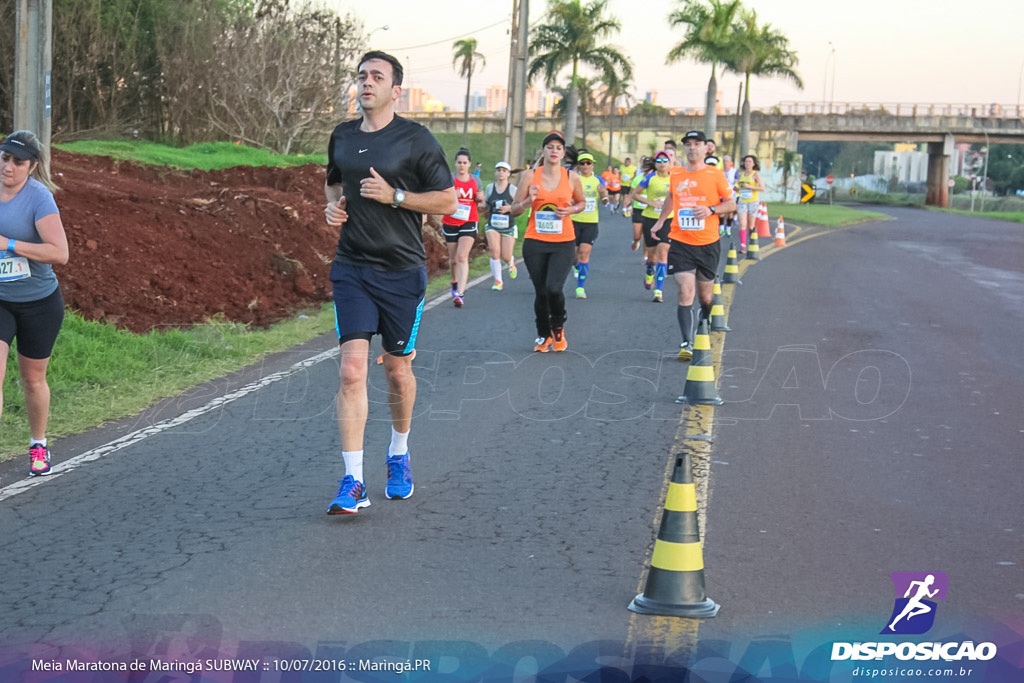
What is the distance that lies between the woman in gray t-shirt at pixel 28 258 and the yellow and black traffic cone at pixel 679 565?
3821 millimetres

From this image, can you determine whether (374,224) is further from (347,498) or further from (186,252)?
(186,252)

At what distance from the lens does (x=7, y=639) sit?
4.66 metres

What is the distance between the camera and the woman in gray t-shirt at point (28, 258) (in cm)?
705

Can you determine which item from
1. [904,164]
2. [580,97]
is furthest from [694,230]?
[904,164]

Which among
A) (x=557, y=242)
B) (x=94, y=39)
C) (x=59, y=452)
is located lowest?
(x=59, y=452)

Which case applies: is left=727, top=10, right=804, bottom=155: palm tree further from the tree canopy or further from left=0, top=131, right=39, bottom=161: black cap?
left=0, top=131, right=39, bottom=161: black cap

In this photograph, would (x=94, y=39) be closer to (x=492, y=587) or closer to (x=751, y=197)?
(x=751, y=197)

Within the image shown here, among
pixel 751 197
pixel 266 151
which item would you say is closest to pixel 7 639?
pixel 751 197

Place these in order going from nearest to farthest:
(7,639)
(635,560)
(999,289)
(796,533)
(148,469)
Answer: (7,639) < (635,560) < (796,533) < (148,469) < (999,289)

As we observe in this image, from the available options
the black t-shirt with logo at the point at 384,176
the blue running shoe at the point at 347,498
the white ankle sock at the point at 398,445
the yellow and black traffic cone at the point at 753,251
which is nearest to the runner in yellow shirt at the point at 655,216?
the yellow and black traffic cone at the point at 753,251

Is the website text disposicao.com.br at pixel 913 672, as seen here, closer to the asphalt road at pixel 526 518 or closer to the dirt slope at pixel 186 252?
the asphalt road at pixel 526 518

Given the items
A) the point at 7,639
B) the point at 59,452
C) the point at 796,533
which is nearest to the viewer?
the point at 7,639

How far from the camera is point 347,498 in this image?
639 centimetres

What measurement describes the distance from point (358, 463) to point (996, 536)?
320 cm
